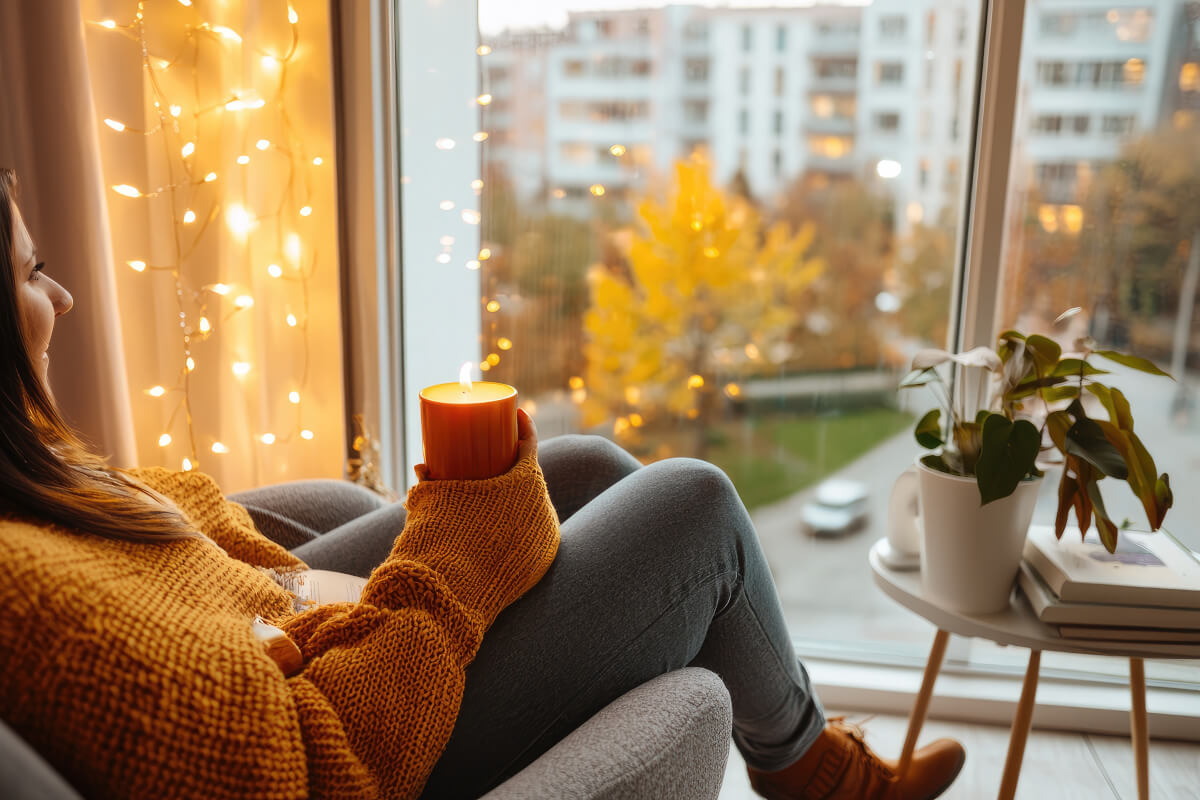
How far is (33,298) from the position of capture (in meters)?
0.81

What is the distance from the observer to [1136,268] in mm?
1482

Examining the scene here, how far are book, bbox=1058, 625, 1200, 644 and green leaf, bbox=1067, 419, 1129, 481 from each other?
20 cm

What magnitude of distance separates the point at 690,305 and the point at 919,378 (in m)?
0.60

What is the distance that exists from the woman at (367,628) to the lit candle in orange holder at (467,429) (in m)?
0.02

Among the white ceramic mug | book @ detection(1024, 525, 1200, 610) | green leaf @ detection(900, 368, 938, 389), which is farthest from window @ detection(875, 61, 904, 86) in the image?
book @ detection(1024, 525, 1200, 610)

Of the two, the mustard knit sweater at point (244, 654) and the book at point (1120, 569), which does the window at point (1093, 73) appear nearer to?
the book at point (1120, 569)

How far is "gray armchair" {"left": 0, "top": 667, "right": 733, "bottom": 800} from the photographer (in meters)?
0.69

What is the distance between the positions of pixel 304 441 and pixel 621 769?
1158 mm

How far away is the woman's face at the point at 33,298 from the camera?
2.58ft

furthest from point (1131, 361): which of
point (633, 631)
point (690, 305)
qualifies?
point (690, 305)

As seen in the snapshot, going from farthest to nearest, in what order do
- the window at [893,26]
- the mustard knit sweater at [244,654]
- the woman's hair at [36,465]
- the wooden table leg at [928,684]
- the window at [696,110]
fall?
the window at [696,110], the window at [893,26], the wooden table leg at [928,684], the woman's hair at [36,465], the mustard knit sweater at [244,654]

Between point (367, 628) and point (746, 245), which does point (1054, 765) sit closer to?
point (746, 245)

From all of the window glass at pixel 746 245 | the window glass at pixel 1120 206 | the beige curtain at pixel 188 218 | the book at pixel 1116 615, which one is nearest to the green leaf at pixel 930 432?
the book at pixel 1116 615

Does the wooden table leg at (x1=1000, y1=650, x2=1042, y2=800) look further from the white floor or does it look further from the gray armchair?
the gray armchair
